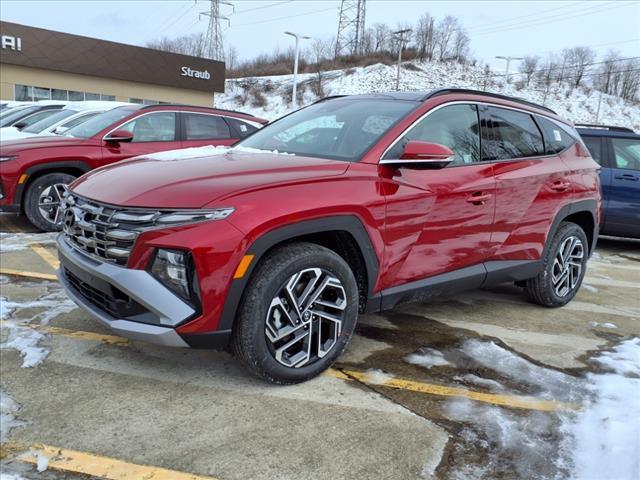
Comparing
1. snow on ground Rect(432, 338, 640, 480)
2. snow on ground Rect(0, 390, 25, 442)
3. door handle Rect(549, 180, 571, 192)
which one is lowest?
snow on ground Rect(0, 390, 25, 442)

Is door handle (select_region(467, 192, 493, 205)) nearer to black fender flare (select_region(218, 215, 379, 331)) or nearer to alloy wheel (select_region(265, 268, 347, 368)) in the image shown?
black fender flare (select_region(218, 215, 379, 331))

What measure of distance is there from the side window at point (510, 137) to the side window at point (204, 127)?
472cm

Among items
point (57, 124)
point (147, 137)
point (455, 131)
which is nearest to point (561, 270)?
point (455, 131)

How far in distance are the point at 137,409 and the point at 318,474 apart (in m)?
1.02

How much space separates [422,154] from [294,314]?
1.19 meters

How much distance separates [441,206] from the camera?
3537 mm

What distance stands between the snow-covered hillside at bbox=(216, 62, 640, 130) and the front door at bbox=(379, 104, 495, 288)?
5215 cm

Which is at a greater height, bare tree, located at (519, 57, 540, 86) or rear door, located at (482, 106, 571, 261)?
bare tree, located at (519, 57, 540, 86)

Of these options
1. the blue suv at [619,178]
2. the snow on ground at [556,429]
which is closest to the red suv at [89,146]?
the snow on ground at [556,429]

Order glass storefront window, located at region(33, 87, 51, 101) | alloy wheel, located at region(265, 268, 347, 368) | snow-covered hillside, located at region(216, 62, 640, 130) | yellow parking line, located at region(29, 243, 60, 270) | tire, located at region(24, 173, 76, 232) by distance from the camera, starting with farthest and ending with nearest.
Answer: snow-covered hillside, located at region(216, 62, 640, 130), glass storefront window, located at region(33, 87, 51, 101), tire, located at region(24, 173, 76, 232), yellow parking line, located at region(29, 243, 60, 270), alloy wheel, located at region(265, 268, 347, 368)

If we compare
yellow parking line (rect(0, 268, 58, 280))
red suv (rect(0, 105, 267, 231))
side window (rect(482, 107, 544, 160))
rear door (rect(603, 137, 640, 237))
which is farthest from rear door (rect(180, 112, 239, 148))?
rear door (rect(603, 137, 640, 237))

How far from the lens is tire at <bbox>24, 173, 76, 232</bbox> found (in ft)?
21.5

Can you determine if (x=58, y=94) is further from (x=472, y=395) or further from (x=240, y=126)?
(x=472, y=395)

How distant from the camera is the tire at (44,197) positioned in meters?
6.55
